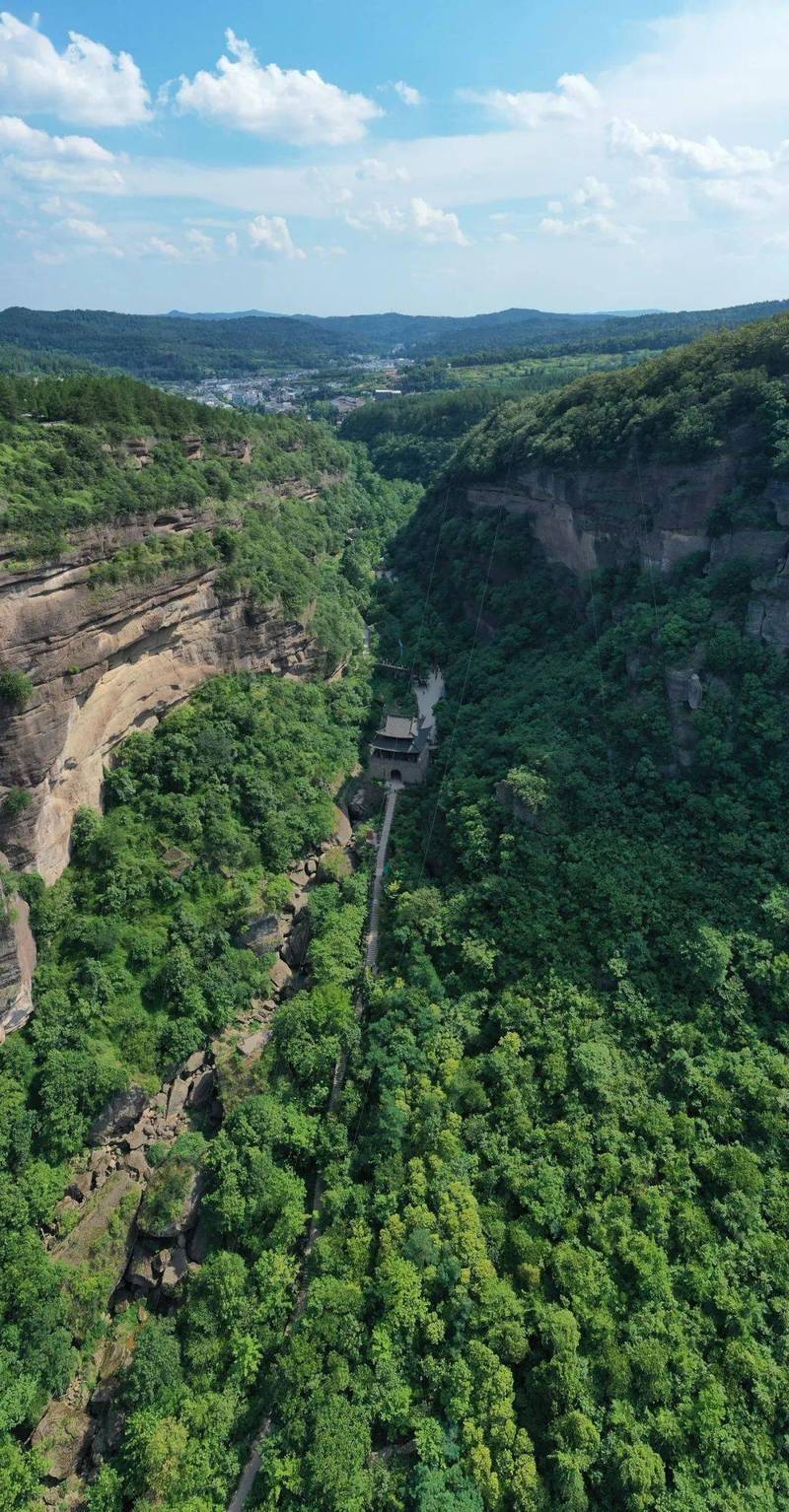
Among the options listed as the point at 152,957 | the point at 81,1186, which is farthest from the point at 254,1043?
the point at 81,1186

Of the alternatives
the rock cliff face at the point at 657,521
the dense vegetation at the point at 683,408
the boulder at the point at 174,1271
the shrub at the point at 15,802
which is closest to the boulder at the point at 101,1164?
the boulder at the point at 174,1271

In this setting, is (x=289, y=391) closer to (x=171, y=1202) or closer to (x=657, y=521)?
(x=657, y=521)

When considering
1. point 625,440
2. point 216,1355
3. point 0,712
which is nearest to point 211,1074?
point 216,1355

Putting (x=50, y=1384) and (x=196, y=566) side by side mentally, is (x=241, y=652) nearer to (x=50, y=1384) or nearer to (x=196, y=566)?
(x=196, y=566)

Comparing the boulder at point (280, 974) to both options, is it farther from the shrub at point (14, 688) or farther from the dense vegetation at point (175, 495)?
the dense vegetation at point (175, 495)

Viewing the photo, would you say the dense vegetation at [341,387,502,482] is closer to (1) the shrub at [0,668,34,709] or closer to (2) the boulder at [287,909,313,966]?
(2) the boulder at [287,909,313,966]

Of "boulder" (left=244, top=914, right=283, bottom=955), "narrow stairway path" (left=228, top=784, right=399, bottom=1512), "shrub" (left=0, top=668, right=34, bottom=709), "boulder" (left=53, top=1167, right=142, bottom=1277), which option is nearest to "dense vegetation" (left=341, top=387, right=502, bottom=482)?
"narrow stairway path" (left=228, top=784, right=399, bottom=1512)
